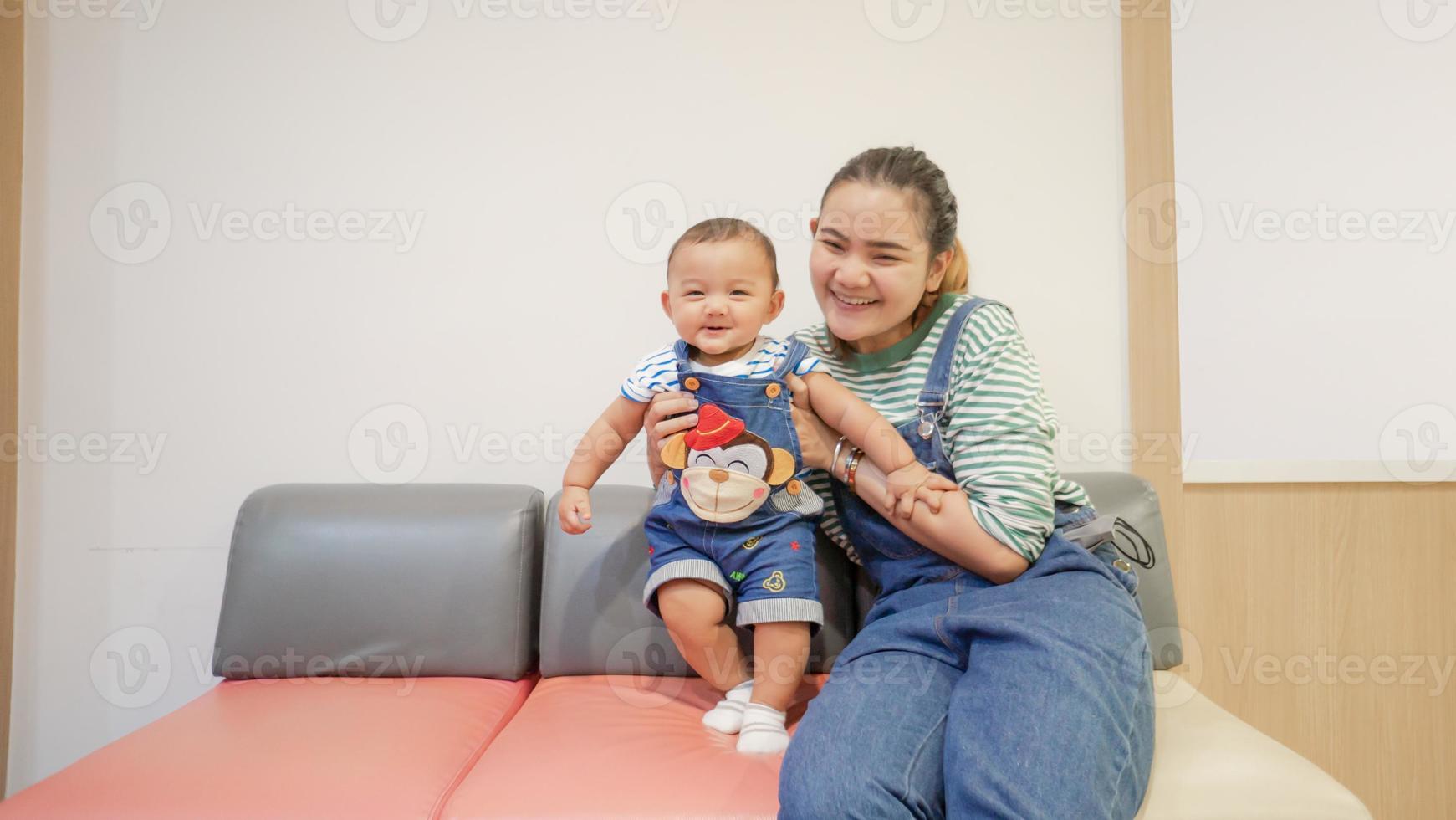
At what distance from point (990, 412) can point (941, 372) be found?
11 centimetres

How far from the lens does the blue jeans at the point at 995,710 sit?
1049mm

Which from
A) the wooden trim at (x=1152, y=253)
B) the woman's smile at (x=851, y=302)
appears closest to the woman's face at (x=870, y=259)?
the woman's smile at (x=851, y=302)

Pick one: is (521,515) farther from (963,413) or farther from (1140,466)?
(1140,466)

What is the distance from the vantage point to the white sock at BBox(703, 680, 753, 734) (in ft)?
4.72

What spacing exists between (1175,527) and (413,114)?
204cm

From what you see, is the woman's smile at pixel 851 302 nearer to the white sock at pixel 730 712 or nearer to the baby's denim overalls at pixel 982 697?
the baby's denim overalls at pixel 982 697

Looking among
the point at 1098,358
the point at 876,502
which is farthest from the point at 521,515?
the point at 1098,358

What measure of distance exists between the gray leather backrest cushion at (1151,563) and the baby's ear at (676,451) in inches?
33.5

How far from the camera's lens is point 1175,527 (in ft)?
6.32

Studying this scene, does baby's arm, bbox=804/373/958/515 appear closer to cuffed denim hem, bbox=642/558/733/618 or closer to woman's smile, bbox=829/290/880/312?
woman's smile, bbox=829/290/880/312

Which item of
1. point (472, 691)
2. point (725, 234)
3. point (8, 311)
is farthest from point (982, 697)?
point (8, 311)

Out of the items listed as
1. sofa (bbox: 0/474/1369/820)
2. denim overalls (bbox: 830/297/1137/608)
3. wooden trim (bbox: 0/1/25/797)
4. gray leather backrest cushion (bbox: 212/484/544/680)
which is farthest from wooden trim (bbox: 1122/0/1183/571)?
wooden trim (bbox: 0/1/25/797)

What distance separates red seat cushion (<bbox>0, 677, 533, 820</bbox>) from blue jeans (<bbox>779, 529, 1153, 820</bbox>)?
1.97 ft

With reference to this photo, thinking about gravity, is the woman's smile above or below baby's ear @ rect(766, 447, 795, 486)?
above
